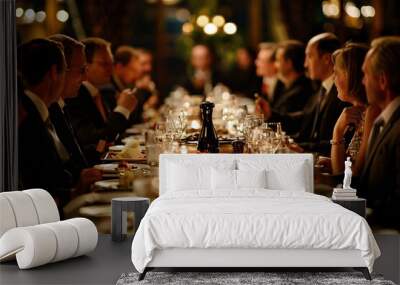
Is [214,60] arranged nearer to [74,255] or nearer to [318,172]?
[318,172]

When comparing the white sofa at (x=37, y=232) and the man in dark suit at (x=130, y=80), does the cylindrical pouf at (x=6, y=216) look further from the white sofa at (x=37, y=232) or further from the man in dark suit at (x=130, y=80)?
the man in dark suit at (x=130, y=80)

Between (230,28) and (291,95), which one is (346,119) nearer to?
(291,95)

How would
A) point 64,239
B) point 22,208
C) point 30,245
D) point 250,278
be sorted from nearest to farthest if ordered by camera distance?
point 250,278
point 30,245
point 64,239
point 22,208

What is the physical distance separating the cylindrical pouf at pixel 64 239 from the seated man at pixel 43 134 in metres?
1.88

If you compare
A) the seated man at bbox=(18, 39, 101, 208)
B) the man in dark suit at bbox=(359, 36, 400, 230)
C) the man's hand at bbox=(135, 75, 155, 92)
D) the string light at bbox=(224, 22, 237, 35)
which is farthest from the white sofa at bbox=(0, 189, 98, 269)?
the man in dark suit at bbox=(359, 36, 400, 230)

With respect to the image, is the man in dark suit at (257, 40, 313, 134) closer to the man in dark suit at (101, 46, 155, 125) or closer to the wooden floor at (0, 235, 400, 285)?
the man in dark suit at (101, 46, 155, 125)

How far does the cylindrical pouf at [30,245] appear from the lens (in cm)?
632

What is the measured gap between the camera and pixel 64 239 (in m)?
6.58

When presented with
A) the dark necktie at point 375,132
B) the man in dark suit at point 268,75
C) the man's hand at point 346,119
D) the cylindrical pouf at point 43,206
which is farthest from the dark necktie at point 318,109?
the cylindrical pouf at point 43,206

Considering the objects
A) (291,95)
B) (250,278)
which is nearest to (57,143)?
(291,95)

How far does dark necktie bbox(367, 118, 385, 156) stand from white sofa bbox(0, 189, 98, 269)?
319cm

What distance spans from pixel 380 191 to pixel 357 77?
123cm

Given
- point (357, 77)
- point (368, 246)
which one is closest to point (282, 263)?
point (368, 246)

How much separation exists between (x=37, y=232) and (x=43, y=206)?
0.75m
